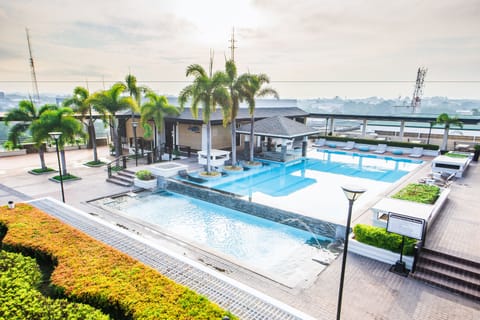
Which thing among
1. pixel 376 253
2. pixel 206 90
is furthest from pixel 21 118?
pixel 376 253

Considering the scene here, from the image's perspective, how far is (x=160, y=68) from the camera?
28.8 metres

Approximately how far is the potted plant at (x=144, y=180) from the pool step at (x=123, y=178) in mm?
477

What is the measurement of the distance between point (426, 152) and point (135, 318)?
27.2 meters

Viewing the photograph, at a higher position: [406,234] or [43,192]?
[406,234]

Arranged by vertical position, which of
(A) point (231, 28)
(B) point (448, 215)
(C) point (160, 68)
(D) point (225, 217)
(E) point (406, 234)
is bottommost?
(D) point (225, 217)

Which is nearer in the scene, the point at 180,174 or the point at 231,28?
the point at 180,174

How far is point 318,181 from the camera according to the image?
16.8m

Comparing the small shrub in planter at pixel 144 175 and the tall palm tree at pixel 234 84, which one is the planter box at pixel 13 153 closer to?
the small shrub in planter at pixel 144 175

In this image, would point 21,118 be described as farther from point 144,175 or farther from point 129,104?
point 144,175

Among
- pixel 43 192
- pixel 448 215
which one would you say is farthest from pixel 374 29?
pixel 43 192

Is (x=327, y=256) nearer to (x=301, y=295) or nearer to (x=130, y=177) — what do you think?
(x=301, y=295)

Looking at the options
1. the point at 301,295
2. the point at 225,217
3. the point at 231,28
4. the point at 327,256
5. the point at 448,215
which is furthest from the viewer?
the point at 231,28

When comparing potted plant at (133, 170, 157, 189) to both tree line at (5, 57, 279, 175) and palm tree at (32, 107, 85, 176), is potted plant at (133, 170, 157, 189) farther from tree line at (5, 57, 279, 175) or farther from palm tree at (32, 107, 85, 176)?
palm tree at (32, 107, 85, 176)

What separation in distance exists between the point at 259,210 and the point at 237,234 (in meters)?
1.94
